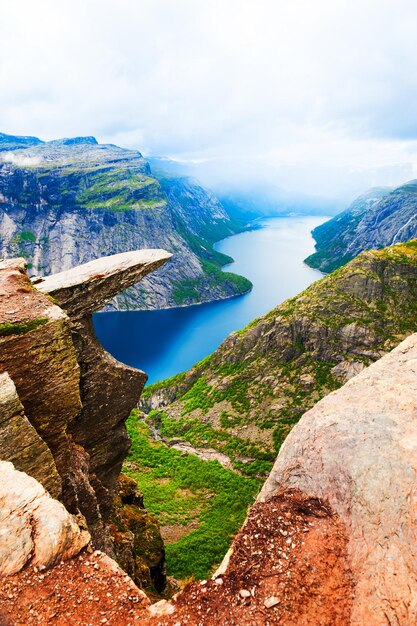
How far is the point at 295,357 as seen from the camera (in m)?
67.9

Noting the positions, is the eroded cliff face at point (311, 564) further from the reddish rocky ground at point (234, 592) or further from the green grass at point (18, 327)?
the green grass at point (18, 327)

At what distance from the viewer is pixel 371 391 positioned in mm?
13883

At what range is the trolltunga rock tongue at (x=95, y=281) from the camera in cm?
1872

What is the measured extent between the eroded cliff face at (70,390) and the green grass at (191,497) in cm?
986

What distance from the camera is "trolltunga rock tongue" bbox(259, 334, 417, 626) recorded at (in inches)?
325

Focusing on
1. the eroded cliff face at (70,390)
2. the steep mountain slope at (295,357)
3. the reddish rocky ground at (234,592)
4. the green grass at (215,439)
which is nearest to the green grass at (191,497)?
the green grass at (215,439)

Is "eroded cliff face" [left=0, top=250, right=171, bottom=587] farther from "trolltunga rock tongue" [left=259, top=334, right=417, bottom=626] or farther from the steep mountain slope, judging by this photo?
the steep mountain slope

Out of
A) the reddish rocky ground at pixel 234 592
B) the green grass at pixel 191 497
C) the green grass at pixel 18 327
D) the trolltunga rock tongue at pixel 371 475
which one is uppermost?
the green grass at pixel 18 327

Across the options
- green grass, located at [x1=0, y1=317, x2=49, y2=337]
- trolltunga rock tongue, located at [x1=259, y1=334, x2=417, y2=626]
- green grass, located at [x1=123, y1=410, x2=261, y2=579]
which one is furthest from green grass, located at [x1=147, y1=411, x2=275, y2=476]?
green grass, located at [x1=0, y1=317, x2=49, y2=337]

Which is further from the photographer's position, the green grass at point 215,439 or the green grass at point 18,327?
the green grass at point 215,439

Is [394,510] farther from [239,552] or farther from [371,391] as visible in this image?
[371,391]

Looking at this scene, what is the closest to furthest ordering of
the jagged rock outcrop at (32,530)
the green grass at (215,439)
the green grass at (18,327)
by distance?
the jagged rock outcrop at (32,530) → the green grass at (18,327) → the green grass at (215,439)

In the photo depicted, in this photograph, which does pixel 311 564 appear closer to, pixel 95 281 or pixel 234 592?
pixel 234 592

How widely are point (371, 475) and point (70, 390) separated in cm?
1144
